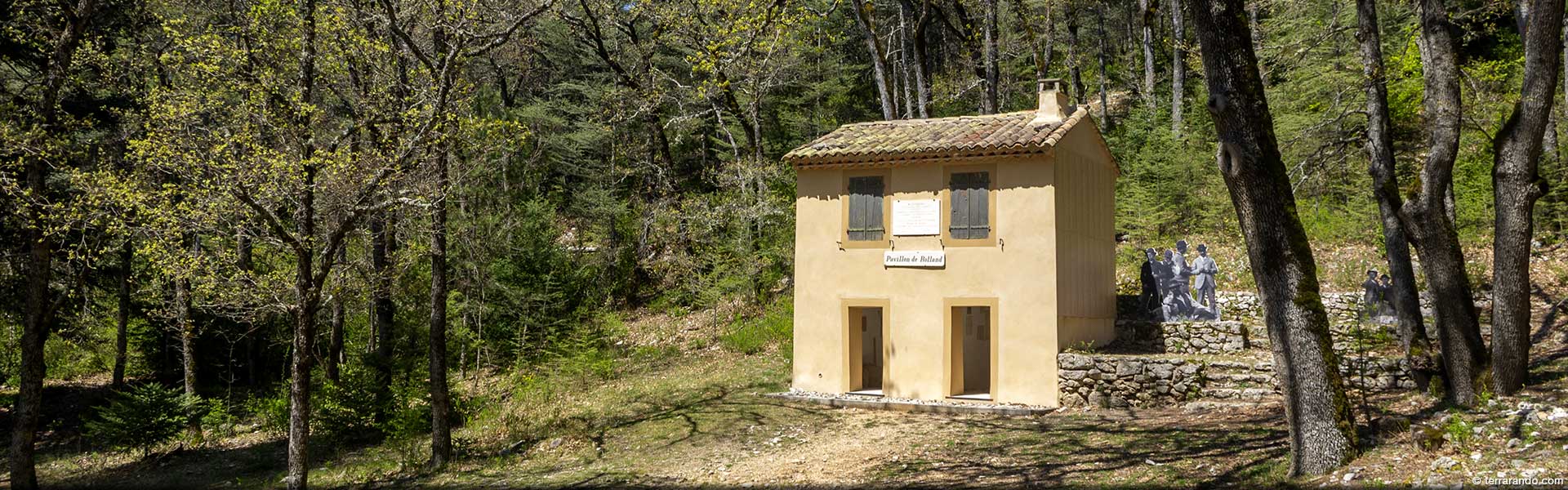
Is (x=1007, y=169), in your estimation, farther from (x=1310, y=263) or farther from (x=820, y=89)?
(x=820, y=89)

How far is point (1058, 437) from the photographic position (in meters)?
11.8

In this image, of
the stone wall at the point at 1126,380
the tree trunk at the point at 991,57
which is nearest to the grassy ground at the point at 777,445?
the stone wall at the point at 1126,380

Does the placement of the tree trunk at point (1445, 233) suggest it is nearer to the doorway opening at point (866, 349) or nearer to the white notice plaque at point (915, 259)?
the white notice plaque at point (915, 259)

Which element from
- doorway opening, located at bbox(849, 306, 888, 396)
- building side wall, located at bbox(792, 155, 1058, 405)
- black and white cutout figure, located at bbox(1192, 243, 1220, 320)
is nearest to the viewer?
building side wall, located at bbox(792, 155, 1058, 405)

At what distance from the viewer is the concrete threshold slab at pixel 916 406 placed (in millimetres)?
14188

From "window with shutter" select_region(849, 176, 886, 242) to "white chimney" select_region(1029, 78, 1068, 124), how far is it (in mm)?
2912

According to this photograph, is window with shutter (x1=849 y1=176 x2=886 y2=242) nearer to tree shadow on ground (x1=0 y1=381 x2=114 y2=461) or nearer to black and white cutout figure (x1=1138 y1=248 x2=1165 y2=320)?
black and white cutout figure (x1=1138 y1=248 x2=1165 y2=320)

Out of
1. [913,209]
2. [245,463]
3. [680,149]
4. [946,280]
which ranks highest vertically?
[680,149]

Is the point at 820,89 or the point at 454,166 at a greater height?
the point at 820,89

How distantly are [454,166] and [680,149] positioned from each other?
20.4 meters

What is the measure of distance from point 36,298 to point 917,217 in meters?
13.3

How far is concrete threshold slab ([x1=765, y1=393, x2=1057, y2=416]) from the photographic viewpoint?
1419cm

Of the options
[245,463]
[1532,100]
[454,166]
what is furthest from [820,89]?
[1532,100]

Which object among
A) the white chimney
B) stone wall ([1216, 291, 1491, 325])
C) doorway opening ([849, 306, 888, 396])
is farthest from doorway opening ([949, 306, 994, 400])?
the white chimney
